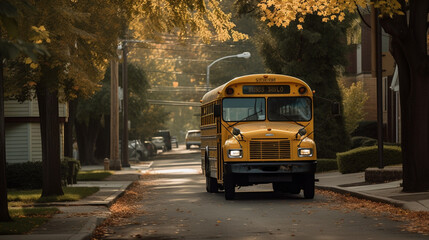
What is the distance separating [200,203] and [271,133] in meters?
2.54

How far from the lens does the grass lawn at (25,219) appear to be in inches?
552

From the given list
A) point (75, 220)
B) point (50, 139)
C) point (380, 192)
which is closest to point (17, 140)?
point (50, 139)

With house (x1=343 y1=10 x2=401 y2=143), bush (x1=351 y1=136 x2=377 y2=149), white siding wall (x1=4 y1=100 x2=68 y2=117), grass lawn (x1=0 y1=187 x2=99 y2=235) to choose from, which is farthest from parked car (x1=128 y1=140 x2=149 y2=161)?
grass lawn (x1=0 y1=187 x2=99 y2=235)

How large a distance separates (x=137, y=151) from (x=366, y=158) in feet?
119

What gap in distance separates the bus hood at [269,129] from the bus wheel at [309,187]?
1286 mm

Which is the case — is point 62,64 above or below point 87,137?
above

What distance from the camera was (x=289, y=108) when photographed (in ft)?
71.7

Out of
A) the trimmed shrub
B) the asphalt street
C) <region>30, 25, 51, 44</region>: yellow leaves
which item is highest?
<region>30, 25, 51, 44</region>: yellow leaves

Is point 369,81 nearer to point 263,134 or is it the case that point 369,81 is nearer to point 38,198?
point 263,134

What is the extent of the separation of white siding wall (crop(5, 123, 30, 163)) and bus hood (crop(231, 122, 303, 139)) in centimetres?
1350

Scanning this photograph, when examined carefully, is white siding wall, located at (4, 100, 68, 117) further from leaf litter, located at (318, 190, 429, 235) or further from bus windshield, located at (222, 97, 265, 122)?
leaf litter, located at (318, 190, 429, 235)

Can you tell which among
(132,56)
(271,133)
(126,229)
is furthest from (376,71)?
(132,56)

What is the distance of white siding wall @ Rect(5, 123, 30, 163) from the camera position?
3239cm

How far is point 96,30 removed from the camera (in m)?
22.8
